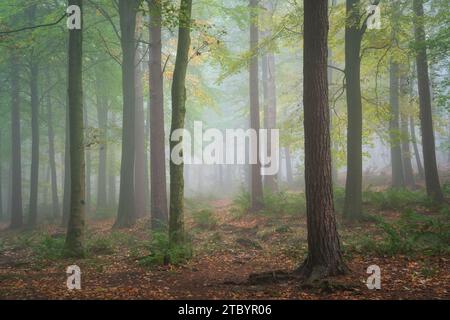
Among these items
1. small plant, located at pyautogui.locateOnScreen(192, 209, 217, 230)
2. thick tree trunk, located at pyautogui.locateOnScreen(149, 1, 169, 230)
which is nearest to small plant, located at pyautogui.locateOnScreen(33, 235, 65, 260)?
thick tree trunk, located at pyautogui.locateOnScreen(149, 1, 169, 230)

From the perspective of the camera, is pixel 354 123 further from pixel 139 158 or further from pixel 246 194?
pixel 139 158

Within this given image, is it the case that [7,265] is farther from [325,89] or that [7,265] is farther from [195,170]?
[195,170]

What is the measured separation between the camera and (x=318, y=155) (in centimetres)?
743

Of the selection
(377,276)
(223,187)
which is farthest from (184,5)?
(223,187)

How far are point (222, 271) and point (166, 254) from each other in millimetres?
1491

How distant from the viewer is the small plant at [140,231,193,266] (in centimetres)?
930

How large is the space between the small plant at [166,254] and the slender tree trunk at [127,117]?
675cm

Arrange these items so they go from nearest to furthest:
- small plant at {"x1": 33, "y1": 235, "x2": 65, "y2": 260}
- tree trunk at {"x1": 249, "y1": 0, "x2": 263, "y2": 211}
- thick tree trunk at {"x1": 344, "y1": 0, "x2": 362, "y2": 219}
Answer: small plant at {"x1": 33, "y1": 235, "x2": 65, "y2": 260}
thick tree trunk at {"x1": 344, "y1": 0, "x2": 362, "y2": 219}
tree trunk at {"x1": 249, "y1": 0, "x2": 263, "y2": 211}

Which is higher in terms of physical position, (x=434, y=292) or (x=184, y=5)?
(x=184, y=5)

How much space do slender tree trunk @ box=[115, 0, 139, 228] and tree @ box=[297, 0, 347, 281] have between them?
10.5 meters

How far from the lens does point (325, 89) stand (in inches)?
298

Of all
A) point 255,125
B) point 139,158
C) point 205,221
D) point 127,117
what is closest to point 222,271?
point 205,221

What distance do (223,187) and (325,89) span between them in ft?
108

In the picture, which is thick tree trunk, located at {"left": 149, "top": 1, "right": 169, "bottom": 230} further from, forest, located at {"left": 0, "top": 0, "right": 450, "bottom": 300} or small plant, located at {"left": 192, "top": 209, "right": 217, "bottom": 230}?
small plant, located at {"left": 192, "top": 209, "right": 217, "bottom": 230}
